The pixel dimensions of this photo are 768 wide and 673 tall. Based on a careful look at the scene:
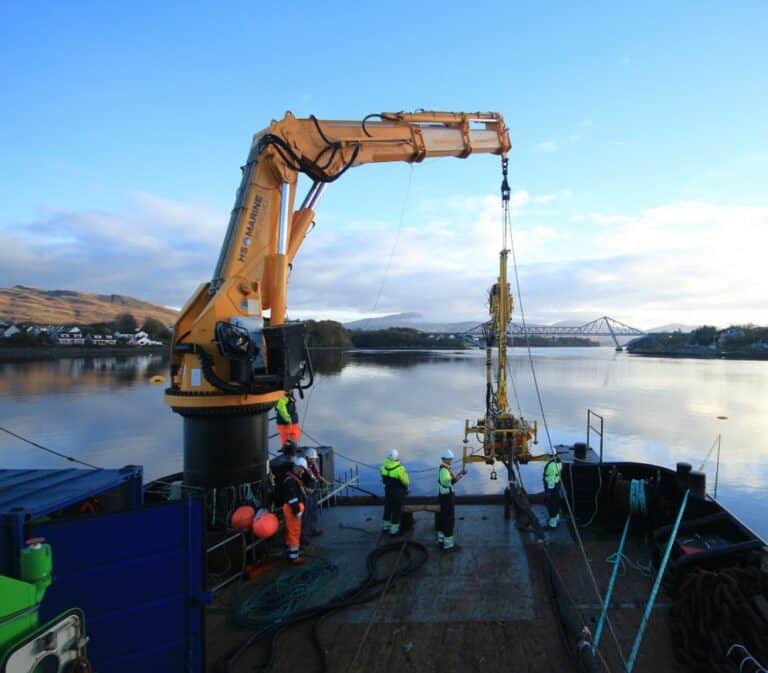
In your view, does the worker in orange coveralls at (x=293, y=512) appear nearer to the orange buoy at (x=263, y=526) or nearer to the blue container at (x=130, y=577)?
the orange buoy at (x=263, y=526)

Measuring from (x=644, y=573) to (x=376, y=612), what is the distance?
2.95m

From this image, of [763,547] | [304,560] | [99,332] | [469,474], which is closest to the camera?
[763,547]

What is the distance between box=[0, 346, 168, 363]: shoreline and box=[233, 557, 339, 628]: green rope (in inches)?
3300

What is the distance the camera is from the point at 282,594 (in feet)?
16.0

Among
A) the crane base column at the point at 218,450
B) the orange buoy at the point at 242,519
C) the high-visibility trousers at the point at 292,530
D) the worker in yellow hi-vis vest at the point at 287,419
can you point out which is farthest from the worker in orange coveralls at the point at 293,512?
the worker in yellow hi-vis vest at the point at 287,419

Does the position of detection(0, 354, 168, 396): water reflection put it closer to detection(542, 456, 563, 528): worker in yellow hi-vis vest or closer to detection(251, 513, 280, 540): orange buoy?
detection(251, 513, 280, 540): orange buoy

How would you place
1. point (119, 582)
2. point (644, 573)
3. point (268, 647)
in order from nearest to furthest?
point (119, 582) → point (268, 647) → point (644, 573)

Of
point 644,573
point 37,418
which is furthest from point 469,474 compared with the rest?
point 37,418

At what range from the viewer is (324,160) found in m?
7.02

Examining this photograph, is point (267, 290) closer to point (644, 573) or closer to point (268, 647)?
point (268, 647)

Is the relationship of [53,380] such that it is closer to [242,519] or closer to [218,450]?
[218,450]

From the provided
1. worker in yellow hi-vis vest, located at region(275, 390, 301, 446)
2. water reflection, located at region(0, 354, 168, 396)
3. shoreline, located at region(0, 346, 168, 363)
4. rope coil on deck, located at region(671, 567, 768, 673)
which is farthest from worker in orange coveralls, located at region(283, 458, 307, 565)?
shoreline, located at region(0, 346, 168, 363)

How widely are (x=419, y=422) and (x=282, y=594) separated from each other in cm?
2150

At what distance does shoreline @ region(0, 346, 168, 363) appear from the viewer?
7750 centimetres
